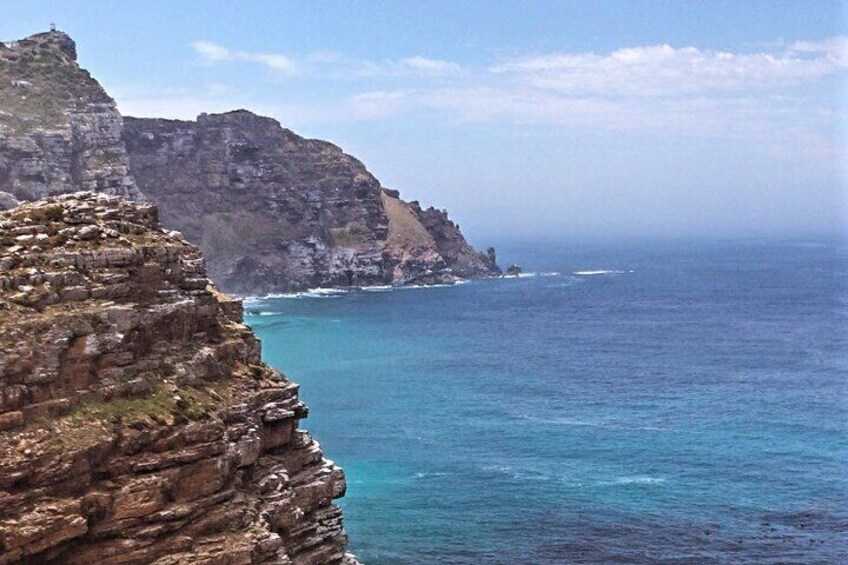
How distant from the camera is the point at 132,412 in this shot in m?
32.5

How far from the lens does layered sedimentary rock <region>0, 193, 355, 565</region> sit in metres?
29.9

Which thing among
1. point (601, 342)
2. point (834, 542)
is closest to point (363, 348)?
point (601, 342)

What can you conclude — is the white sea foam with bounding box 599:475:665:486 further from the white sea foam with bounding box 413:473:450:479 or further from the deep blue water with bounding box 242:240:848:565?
the white sea foam with bounding box 413:473:450:479

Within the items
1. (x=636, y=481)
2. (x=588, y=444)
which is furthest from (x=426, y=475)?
(x=588, y=444)

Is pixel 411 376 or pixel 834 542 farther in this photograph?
pixel 411 376

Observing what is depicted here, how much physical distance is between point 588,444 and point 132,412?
77.2 metres

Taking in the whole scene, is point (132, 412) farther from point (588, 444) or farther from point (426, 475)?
point (588, 444)

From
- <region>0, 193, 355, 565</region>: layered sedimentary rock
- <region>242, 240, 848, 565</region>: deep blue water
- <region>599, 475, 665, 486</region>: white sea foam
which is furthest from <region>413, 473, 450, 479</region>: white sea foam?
<region>0, 193, 355, 565</region>: layered sedimentary rock

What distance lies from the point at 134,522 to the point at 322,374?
11555 centimetres

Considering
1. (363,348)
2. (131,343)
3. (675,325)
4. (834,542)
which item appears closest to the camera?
(131,343)

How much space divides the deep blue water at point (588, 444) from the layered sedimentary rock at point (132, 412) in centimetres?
3558

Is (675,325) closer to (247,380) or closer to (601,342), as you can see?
(601,342)

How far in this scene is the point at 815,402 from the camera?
4749 inches

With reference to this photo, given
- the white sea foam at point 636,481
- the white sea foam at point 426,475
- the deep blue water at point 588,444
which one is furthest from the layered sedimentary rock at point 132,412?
the white sea foam at point 636,481
